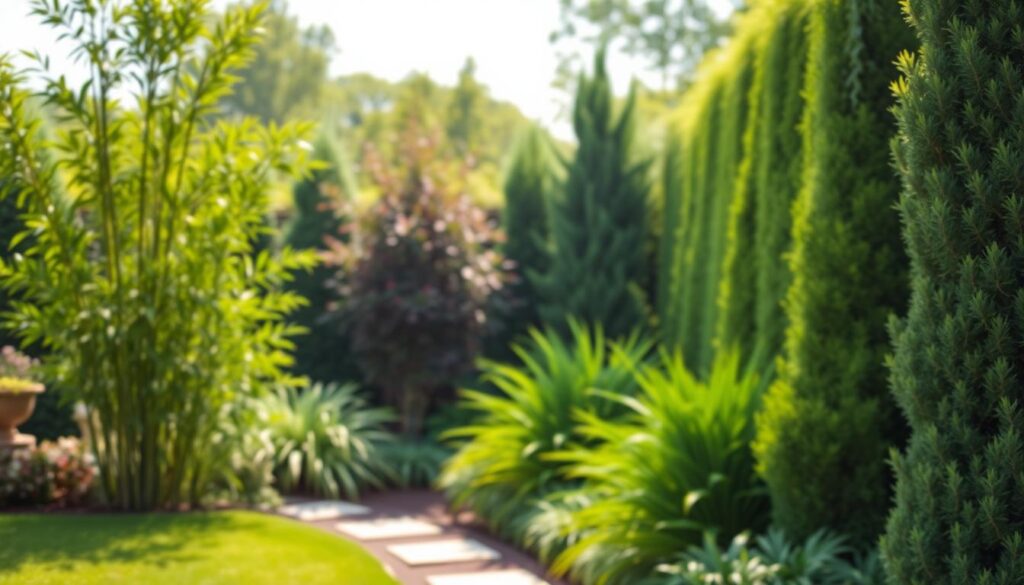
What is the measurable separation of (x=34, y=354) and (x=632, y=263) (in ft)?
18.9

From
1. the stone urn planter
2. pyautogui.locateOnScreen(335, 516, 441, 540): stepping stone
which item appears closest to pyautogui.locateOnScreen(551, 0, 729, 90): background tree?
pyautogui.locateOnScreen(335, 516, 441, 540): stepping stone

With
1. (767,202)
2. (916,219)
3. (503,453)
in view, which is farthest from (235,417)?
(916,219)

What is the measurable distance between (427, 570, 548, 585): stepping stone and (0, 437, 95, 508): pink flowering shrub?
2556 millimetres

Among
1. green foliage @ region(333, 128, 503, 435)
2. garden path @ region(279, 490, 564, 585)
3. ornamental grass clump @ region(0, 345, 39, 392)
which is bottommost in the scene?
garden path @ region(279, 490, 564, 585)

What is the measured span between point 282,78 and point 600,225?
77.8 ft

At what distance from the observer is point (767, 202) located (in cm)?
593

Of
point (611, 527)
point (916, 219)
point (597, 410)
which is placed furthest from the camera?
point (597, 410)

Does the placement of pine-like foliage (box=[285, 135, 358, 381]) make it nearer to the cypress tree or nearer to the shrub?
the shrub

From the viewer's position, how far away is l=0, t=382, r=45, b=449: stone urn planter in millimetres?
6023

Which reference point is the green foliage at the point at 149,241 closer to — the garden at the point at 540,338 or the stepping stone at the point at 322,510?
the garden at the point at 540,338

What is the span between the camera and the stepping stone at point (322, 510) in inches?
273

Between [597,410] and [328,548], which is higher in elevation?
[597,410]

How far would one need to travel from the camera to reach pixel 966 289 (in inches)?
119

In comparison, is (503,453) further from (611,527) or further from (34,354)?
(34,354)
